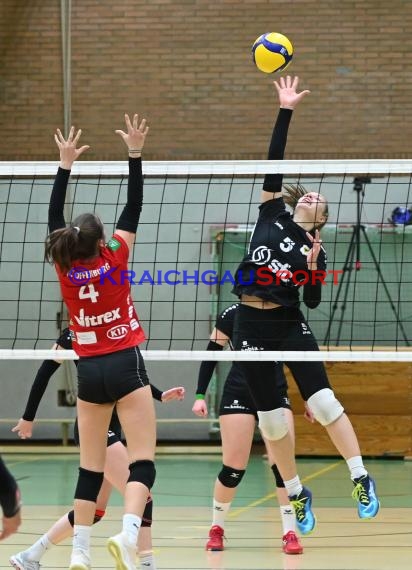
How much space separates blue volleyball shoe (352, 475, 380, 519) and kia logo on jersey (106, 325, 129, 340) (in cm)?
172

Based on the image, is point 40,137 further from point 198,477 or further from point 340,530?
point 340,530

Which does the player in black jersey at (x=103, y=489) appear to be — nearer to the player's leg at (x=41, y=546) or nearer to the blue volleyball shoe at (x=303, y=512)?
the player's leg at (x=41, y=546)

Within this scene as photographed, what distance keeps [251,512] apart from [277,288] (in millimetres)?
3367

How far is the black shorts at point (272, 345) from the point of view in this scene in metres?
5.56

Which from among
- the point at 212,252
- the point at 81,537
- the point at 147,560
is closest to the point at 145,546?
the point at 147,560

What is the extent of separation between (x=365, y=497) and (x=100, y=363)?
1813mm

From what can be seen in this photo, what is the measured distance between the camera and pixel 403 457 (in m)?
12.5

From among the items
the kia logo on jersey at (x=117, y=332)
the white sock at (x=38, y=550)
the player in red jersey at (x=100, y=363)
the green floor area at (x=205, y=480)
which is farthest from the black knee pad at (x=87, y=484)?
the green floor area at (x=205, y=480)

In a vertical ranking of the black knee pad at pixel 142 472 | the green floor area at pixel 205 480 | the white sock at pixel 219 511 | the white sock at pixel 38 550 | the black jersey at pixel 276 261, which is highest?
the black jersey at pixel 276 261

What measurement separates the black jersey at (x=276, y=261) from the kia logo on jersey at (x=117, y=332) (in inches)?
47.4

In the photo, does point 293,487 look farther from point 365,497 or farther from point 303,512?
point 365,497

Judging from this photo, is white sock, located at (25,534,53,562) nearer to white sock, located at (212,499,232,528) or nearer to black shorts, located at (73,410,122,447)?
black shorts, located at (73,410,122,447)

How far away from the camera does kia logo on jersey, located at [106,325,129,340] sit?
4.56 m

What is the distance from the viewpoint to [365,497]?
5.32 meters
